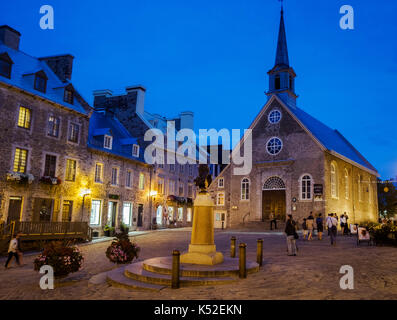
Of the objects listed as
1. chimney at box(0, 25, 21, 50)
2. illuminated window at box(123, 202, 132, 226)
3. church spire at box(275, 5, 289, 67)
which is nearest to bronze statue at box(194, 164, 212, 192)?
chimney at box(0, 25, 21, 50)

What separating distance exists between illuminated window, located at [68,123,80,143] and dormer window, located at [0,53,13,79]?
5.25 metres

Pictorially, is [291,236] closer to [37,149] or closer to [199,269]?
[199,269]

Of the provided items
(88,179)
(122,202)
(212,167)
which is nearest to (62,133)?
(88,179)

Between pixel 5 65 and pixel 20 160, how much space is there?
18.5 feet

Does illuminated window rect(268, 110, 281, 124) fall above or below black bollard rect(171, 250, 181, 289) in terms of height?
above

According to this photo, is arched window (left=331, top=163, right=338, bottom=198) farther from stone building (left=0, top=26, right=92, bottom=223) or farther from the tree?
the tree

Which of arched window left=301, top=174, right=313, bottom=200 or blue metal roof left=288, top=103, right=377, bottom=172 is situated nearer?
arched window left=301, top=174, right=313, bottom=200

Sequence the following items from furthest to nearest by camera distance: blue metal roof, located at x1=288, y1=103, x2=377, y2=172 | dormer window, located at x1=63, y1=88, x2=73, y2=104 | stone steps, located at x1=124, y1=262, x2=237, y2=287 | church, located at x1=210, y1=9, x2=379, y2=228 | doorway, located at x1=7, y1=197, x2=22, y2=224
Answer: blue metal roof, located at x1=288, y1=103, x2=377, y2=172, church, located at x1=210, y1=9, x2=379, y2=228, dormer window, located at x1=63, y1=88, x2=73, y2=104, doorway, located at x1=7, y1=197, x2=22, y2=224, stone steps, located at x1=124, y1=262, x2=237, y2=287

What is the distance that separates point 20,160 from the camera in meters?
21.1

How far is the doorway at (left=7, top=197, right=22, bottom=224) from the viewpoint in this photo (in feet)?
66.6

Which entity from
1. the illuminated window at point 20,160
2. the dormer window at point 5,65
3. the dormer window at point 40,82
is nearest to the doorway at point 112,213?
the illuminated window at point 20,160

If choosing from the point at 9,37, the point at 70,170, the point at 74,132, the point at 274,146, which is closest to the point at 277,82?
the point at 274,146

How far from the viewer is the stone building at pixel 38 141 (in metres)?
20.3

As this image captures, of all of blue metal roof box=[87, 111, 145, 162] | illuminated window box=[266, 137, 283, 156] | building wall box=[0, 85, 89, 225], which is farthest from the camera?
illuminated window box=[266, 137, 283, 156]
